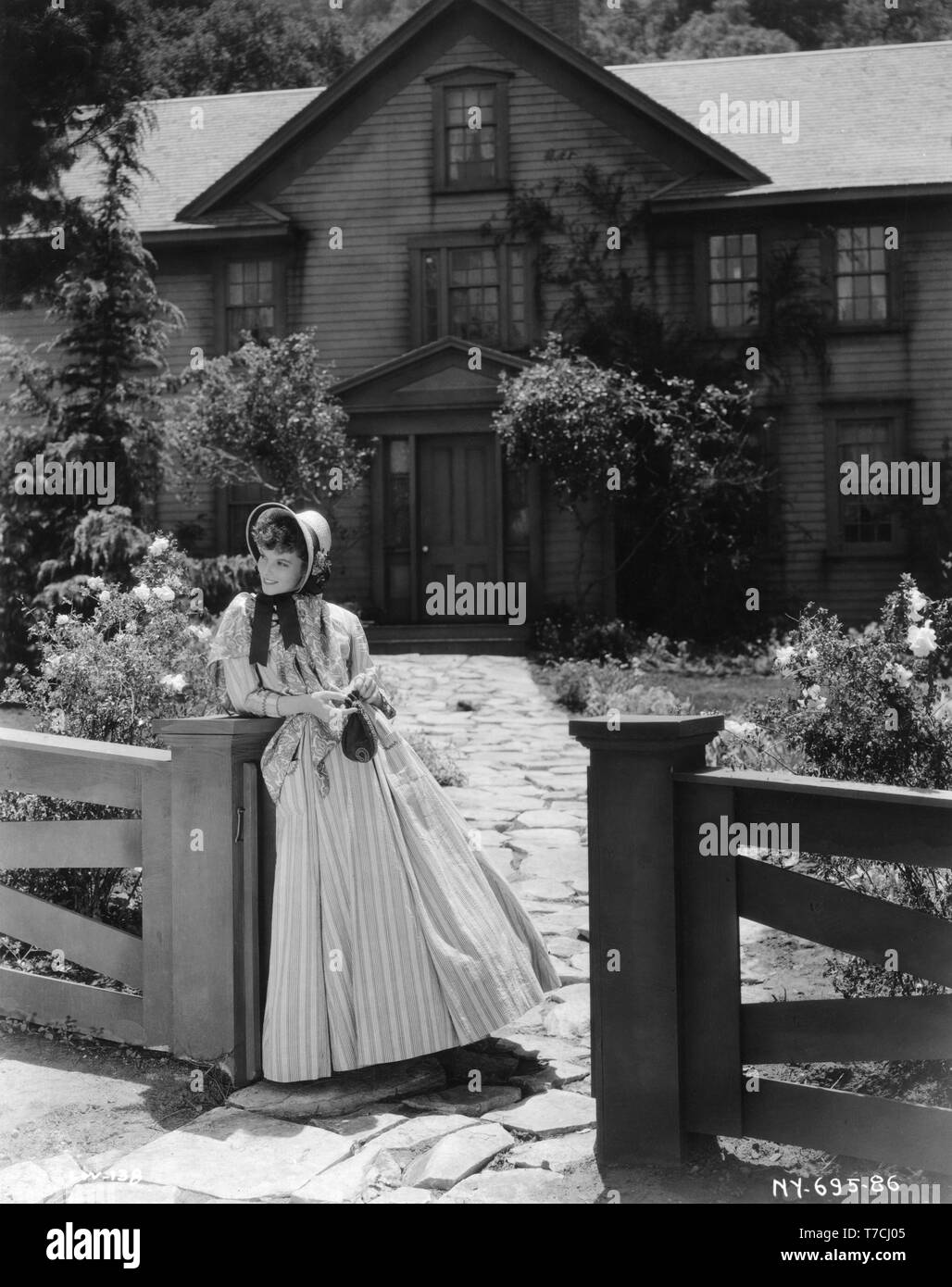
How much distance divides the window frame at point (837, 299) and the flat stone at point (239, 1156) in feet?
47.2

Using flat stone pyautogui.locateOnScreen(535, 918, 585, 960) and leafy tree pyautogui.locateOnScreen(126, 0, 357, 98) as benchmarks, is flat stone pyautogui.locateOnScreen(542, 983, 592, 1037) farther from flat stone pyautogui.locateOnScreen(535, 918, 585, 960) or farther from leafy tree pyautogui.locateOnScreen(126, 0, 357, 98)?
leafy tree pyautogui.locateOnScreen(126, 0, 357, 98)

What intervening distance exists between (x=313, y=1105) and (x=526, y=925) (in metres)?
0.83

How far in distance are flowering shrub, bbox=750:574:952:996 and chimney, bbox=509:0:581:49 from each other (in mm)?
14609

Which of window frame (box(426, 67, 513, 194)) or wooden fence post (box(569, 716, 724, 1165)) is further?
window frame (box(426, 67, 513, 194))

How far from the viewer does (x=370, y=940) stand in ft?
11.3

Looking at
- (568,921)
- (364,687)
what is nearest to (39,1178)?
(364,687)

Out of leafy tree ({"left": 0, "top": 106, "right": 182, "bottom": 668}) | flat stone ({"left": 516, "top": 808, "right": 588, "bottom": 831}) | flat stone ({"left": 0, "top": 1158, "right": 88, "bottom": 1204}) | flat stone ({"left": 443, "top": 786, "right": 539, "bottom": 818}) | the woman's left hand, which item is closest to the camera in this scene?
flat stone ({"left": 0, "top": 1158, "right": 88, "bottom": 1204})

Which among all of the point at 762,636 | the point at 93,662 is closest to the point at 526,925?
the point at 93,662

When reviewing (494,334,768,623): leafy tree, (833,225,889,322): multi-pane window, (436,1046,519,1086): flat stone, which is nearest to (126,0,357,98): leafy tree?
(494,334,768,623): leafy tree

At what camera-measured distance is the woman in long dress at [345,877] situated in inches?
134

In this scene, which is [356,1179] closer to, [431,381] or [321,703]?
[321,703]

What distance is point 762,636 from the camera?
580 inches

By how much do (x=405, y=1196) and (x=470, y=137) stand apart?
50.7 ft

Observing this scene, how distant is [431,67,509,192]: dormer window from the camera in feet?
52.3
